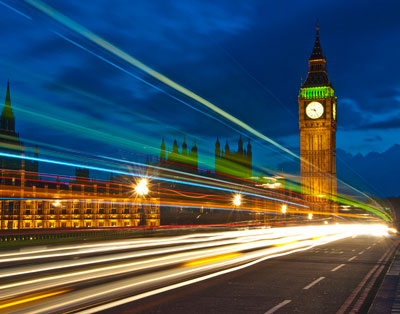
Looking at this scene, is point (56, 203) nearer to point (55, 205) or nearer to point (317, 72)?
point (55, 205)

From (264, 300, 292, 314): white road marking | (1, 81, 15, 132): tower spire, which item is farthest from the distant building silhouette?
(264, 300, 292, 314): white road marking

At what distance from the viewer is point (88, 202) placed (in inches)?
3401

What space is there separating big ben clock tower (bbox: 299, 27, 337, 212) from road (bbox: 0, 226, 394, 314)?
334 ft

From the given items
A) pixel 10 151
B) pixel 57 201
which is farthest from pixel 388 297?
pixel 10 151

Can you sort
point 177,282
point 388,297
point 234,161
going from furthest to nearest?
point 234,161 → point 177,282 → point 388,297

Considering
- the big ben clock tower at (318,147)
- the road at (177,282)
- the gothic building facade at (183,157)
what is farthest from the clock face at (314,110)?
the road at (177,282)

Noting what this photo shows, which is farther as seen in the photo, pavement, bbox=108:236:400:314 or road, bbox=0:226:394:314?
road, bbox=0:226:394:314

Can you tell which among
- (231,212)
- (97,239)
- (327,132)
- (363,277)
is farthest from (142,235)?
(327,132)

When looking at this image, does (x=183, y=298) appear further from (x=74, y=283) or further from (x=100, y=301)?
(x=74, y=283)

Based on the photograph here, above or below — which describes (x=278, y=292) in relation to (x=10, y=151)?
below

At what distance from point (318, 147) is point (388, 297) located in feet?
373

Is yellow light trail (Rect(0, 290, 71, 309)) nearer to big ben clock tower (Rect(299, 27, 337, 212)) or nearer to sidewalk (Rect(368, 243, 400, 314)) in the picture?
sidewalk (Rect(368, 243, 400, 314))

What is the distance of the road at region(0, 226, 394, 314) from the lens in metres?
10.1

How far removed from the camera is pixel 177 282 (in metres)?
13.5
